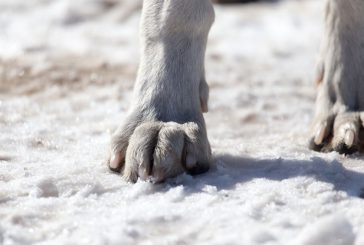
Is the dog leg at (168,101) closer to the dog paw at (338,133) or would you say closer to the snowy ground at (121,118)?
the snowy ground at (121,118)

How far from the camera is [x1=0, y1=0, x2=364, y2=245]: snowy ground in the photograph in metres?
2.37

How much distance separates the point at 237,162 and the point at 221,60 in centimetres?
191

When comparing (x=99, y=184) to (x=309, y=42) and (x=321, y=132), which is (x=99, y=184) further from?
(x=309, y=42)

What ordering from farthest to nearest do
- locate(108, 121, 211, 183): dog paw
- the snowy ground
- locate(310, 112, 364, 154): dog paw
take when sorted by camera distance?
1. locate(310, 112, 364, 154): dog paw
2. locate(108, 121, 211, 183): dog paw
3. the snowy ground

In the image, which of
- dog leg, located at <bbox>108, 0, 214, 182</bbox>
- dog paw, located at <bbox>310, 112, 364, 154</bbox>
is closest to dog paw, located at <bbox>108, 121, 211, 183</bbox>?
dog leg, located at <bbox>108, 0, 214, 182</bbox>

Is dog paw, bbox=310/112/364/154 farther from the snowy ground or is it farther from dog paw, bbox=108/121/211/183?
dog paw, bbox=108/121/211/183

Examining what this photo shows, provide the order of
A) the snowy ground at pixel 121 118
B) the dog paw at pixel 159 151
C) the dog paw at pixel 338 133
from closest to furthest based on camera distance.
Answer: the snowy ground at pixel 121 118 → the dog paw at pixel 159 151 → the dog paw at pixel 338 133

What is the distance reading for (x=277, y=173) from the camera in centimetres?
279

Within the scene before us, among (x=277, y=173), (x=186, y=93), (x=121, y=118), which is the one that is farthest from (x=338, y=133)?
(x=121, y=118)

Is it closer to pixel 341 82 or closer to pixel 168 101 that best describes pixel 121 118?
pixel 168 101

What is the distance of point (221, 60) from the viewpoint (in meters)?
4.79

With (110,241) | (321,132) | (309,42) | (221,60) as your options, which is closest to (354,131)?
(321,132)

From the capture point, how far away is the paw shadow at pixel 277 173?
105 inches

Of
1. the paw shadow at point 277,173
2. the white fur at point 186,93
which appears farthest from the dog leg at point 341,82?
the paw shadow at point 277,173
